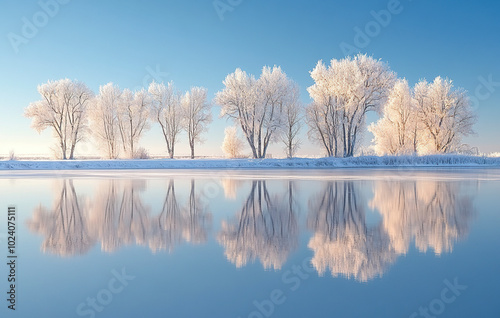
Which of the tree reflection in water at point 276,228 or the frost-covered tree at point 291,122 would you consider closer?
the tree reflection in water at point 276,228

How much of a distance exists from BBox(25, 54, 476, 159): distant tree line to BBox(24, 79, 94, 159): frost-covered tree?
13cm

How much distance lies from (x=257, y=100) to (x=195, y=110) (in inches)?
517

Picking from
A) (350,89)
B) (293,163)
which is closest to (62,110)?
(293,163)

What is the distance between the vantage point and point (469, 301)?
3.26 m

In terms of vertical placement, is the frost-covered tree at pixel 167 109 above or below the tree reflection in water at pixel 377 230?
above

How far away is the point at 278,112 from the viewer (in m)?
43.0

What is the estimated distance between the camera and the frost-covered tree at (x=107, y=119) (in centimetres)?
5144

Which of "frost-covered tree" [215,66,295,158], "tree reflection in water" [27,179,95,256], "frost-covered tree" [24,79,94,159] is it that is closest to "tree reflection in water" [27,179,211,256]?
"tree reflection in water" [27,179,95,256]

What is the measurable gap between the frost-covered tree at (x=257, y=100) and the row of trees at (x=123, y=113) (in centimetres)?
958

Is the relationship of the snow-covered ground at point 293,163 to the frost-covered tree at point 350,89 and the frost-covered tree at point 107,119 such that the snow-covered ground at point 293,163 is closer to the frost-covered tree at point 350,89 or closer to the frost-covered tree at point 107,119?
the frost-covered tree at point 350,89

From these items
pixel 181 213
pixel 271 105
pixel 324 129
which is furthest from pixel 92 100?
pixel 181 213

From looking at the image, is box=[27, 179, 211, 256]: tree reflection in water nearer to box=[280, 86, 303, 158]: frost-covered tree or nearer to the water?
the water

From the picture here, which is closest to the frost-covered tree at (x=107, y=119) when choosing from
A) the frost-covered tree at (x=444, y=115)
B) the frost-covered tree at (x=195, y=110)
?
the frost-covered tree at (x=195, y=110)

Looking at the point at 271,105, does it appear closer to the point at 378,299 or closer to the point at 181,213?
the point at 181,213
